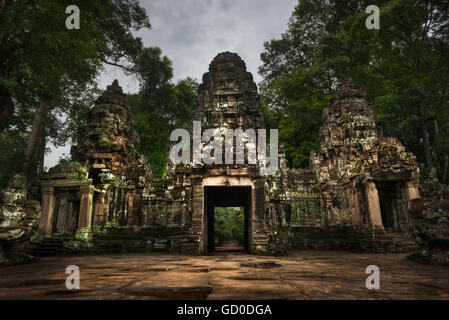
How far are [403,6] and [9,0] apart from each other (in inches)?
724

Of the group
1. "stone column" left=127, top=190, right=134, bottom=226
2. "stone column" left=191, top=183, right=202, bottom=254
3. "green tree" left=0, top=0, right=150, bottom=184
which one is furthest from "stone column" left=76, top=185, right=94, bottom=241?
"stone column" left=191, top=183, right=202, bottom=254

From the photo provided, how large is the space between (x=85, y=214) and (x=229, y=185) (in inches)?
263

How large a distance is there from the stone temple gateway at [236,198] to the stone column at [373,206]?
0.13 ft

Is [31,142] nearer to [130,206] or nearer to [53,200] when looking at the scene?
[53,200]

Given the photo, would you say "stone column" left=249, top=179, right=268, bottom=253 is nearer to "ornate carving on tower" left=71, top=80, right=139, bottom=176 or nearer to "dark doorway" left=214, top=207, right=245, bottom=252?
"ornate carving on tower" left=71, top=80, right=139, bottom=176

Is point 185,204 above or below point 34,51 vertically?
below

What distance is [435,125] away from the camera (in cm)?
1977

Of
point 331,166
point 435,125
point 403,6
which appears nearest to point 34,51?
point 331,166

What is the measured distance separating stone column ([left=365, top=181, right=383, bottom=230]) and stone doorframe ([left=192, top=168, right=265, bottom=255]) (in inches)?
217

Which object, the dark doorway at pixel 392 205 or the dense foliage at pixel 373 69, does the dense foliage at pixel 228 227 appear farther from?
the dark doorway at pixel 392 205

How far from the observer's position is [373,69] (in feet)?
70.7

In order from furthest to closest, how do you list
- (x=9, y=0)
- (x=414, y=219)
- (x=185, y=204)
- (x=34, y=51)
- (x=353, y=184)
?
(x=353, y=184) < (x=185, y=204) < (x=9, y=0) < (x=34, y=51) < (x=414, y=219)

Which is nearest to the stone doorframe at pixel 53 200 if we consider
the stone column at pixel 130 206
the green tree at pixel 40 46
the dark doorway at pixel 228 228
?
the stone column at pixel 130 206
